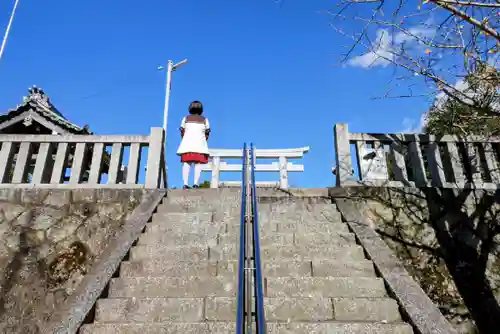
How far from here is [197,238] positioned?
164 inches

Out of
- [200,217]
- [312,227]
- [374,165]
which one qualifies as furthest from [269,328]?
[374,165]

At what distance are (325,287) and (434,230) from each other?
244 cm

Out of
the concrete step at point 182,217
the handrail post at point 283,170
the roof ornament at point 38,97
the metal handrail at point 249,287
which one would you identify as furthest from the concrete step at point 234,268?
the roof ornament at point 38,97

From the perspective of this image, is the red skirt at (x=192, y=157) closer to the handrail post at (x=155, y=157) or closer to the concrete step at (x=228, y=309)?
the handrail post at (x=155, y=157)

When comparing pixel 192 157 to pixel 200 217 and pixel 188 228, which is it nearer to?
pixel 200 217

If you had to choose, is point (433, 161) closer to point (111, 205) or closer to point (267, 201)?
point (267, 201)

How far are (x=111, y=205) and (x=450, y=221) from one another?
5007 millimetres

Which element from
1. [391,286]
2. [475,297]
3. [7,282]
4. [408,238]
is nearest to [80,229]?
[7,282]

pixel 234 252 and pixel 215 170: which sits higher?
pixel 215 170

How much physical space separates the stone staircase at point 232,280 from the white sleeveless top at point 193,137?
1.50 meters

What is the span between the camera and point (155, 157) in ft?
18.0

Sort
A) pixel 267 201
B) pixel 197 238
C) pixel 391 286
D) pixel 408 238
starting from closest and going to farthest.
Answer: pixel 391 286 → pixel 197 238 → pixel 408 238 → pixel 267 201

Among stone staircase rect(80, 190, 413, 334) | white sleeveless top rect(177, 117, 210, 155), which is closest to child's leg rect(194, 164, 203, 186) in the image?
white sleeveless top rect(177, 117, 210, 155)

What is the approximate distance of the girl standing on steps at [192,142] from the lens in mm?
6016
